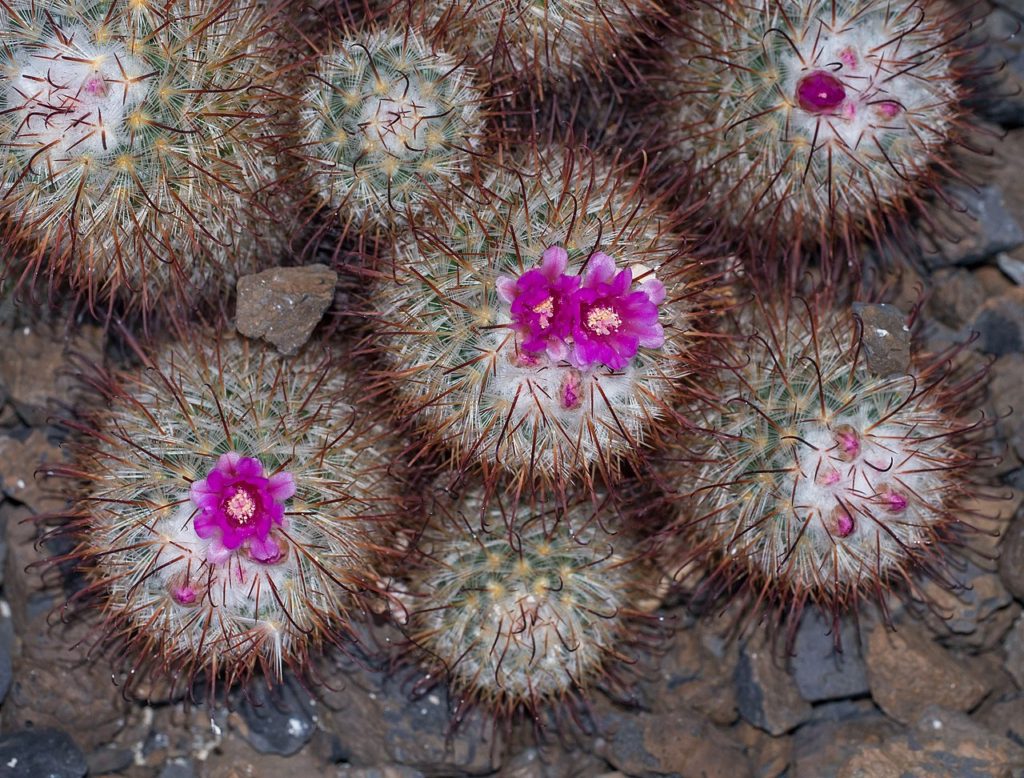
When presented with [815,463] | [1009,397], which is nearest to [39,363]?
[815,463]

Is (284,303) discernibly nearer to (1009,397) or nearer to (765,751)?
(765,751)

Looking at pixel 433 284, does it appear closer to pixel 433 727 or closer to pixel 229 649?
pixel 229 649

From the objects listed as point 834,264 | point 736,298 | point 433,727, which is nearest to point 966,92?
point 834,264

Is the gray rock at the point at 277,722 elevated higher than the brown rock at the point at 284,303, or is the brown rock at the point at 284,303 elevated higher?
the brown rock at the point at 284,303

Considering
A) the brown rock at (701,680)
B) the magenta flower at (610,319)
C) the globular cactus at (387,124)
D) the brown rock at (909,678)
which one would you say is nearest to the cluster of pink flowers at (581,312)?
the magenta flower at (610,319)

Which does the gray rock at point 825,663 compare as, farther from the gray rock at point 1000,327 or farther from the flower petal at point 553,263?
the flower petal at point 553,263

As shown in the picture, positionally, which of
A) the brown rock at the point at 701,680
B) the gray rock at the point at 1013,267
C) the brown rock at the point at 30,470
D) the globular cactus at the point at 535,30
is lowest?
the brown rock at the point at 30,470

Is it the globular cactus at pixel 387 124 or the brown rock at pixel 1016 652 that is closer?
the globular cactus at pixel 387 124
